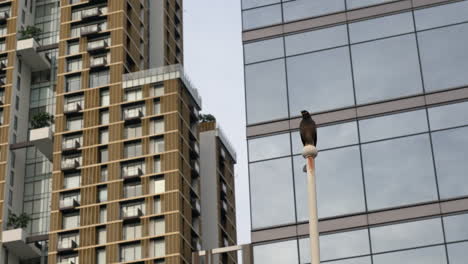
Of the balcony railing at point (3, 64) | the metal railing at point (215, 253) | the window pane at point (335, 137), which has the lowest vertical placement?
the metal railing at point (215, 253)

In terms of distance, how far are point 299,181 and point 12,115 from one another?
8290cm

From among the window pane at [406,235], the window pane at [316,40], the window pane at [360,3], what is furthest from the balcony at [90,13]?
the window pane at [406,235]

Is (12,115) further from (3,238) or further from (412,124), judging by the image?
(412,124)

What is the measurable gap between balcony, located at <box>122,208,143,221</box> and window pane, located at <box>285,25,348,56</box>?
2342 inches

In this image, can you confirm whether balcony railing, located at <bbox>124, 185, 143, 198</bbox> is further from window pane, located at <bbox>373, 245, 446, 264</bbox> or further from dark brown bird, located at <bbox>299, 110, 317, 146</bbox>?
dark brown bird, located at <bbox>299, 110, 317, 146</bbox>

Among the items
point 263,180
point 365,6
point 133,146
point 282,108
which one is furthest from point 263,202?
point 133,146

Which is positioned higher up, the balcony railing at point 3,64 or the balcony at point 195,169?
the balcony railing at point 3,64

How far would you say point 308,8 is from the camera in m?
63.9

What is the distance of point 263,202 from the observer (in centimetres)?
5803

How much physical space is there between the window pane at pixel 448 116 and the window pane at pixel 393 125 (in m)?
0.49

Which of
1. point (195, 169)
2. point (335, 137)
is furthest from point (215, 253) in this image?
point (195, 169)

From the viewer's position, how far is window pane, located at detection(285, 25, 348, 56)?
6196 centimetres

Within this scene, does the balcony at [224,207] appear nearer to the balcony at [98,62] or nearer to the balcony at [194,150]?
the balcony at [194,150]

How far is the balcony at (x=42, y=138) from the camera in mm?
129750
